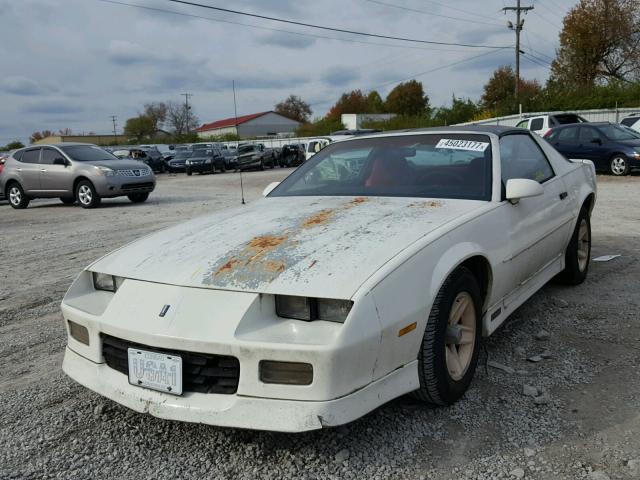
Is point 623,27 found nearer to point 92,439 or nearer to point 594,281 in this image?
point 594,281

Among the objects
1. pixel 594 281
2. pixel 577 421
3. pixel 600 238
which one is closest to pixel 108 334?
pixel 577 421

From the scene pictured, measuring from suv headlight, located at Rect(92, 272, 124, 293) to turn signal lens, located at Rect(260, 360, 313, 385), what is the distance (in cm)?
105

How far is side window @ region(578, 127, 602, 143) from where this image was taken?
1459cm

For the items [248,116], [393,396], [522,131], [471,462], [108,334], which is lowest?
[471,462]

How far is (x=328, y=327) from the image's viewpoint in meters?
2.20

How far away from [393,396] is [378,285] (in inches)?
18.8

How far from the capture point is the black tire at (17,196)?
1367 cm

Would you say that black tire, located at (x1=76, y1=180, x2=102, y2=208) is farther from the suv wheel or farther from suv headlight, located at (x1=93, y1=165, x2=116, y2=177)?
the suv wheel

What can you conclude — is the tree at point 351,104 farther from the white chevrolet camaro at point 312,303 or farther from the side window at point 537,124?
the white chevrolet camaro at point 312,303

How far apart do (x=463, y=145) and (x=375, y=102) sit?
77446 millimetres

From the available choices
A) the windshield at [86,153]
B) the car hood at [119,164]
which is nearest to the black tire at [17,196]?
the windshield at [86,153]

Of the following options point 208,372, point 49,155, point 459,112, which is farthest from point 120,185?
point 459,112

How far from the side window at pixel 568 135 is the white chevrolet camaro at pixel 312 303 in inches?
502

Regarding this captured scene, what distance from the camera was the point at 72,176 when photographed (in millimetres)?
12859
